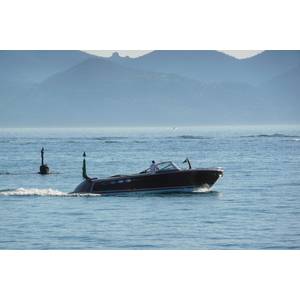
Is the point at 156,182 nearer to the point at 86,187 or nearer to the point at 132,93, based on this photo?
the point at 86,187

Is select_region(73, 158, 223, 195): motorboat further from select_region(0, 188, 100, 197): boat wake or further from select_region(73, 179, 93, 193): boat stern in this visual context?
select_region(0, 188, 100, 197): boat wake

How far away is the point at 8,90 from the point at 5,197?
78220 mm

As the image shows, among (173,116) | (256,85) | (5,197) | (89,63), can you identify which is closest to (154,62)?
(256,85)

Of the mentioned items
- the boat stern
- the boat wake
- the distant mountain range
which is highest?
the distant mountain range

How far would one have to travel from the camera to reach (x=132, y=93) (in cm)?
11962

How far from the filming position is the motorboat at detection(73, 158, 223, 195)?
102 feet

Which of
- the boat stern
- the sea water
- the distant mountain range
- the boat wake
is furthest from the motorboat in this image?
the distant mountain range

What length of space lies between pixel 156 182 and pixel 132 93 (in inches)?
3520

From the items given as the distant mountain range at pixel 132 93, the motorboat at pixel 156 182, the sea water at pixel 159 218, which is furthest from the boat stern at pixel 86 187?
the distant mountain range at pixel 132 93

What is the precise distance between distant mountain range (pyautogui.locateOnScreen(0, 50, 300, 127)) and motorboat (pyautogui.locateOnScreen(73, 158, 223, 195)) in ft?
141

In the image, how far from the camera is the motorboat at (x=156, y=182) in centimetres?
3123

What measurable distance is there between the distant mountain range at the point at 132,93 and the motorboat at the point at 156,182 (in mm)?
43086

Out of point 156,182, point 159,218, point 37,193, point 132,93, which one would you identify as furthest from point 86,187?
point 132,93
